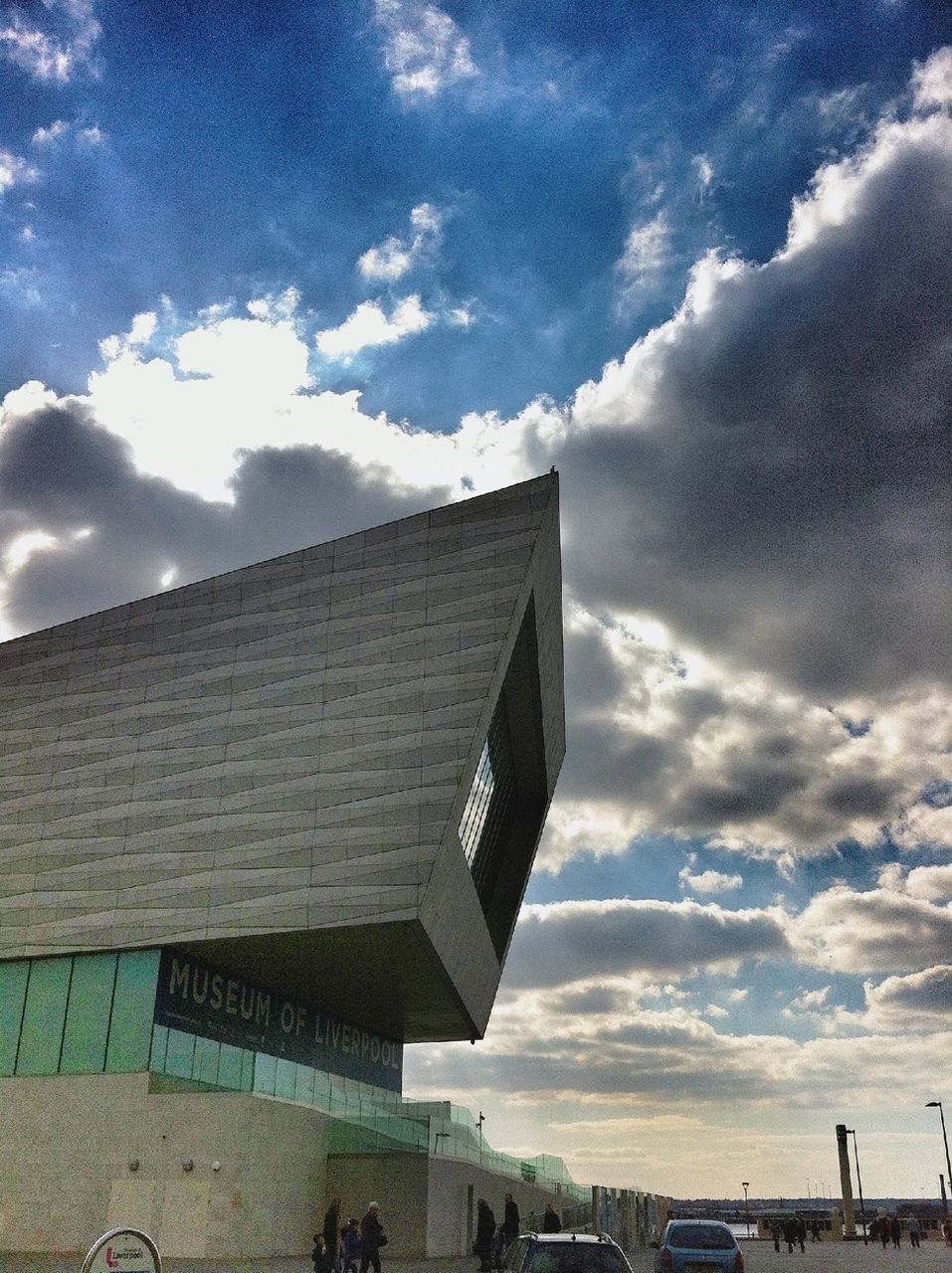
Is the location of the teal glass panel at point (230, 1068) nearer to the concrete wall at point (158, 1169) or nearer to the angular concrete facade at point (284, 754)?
the concrete wall at point (158, 1169)

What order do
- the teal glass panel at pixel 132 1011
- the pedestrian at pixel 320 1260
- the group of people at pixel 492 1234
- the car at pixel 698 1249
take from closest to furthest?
the car at pixel 698 1249 < the pedestrian at pixel 320 1260 < the group of people at pixel 492 1234 < the teal glass panel at pixel 132 1011

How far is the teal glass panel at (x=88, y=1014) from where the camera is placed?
102 feet

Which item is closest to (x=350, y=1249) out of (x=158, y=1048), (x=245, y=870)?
(x=158, y=1048)

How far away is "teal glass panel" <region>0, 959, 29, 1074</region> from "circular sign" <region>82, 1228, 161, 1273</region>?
26.6m

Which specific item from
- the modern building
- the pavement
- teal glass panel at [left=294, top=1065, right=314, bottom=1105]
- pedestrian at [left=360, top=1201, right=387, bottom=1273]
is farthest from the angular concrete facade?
pedestrian at [left=360, top=1201, right=387, bottom=1273]

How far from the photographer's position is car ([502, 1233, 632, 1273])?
1223 cm

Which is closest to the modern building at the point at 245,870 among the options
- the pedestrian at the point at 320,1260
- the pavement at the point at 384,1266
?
the pavement at the point at 384,1266

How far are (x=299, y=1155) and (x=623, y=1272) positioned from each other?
2031 centimetres

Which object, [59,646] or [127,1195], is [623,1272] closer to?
[127,1195]

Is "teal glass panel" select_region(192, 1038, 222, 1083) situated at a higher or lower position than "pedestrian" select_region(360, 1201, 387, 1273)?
higher

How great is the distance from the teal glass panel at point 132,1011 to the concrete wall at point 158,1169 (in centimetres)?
54

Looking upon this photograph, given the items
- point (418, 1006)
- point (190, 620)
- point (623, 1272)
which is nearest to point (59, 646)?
point (190, 620)

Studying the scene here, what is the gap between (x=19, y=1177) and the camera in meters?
29.8

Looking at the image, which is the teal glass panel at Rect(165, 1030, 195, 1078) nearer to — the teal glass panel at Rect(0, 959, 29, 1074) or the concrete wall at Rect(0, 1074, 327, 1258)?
the concrete wall at Rect(0, 1074, 327, 1258)
